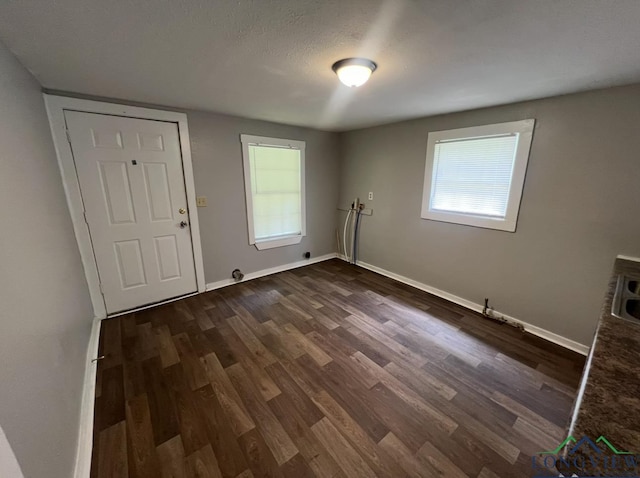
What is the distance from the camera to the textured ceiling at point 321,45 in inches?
41.8

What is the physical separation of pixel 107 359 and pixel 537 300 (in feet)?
12.7

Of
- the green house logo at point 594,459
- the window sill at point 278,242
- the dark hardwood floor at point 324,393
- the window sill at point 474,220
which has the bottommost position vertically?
the dark hardwood floor at point 324,393

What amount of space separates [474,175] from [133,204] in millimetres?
3639

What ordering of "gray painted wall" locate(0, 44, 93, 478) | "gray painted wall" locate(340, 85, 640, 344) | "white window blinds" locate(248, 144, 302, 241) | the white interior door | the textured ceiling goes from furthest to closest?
"white window blinds" locate(248, 144, 302, 241) → the white interior door → "gray painted wall" locate(340, 85, 640, 344) → the textured ceiling → "gray painted wall" locate(0, 44, 93, 478)

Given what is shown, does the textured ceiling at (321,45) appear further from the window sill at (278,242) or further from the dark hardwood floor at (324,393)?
the dark hardwood floor at (324,393)

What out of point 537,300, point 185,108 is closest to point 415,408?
point 537,300

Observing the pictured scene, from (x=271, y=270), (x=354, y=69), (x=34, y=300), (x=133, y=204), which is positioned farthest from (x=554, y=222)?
(x=133, y=204)

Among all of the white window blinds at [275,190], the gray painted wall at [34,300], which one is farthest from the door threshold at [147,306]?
the white window blinds at [275,190]

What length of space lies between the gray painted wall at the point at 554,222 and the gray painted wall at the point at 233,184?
129 cm

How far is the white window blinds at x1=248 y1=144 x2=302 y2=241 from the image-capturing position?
3.43 m

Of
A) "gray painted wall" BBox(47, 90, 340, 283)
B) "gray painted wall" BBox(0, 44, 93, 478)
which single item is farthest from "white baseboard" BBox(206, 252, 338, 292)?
"gray painted wall" BBox(0, 44, 93, 478)

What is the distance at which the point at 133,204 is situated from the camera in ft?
8.49

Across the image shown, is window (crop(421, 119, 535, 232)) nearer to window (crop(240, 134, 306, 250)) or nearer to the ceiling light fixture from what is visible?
the ceiling light fixture

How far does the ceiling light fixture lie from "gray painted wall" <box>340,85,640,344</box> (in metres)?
1.67
